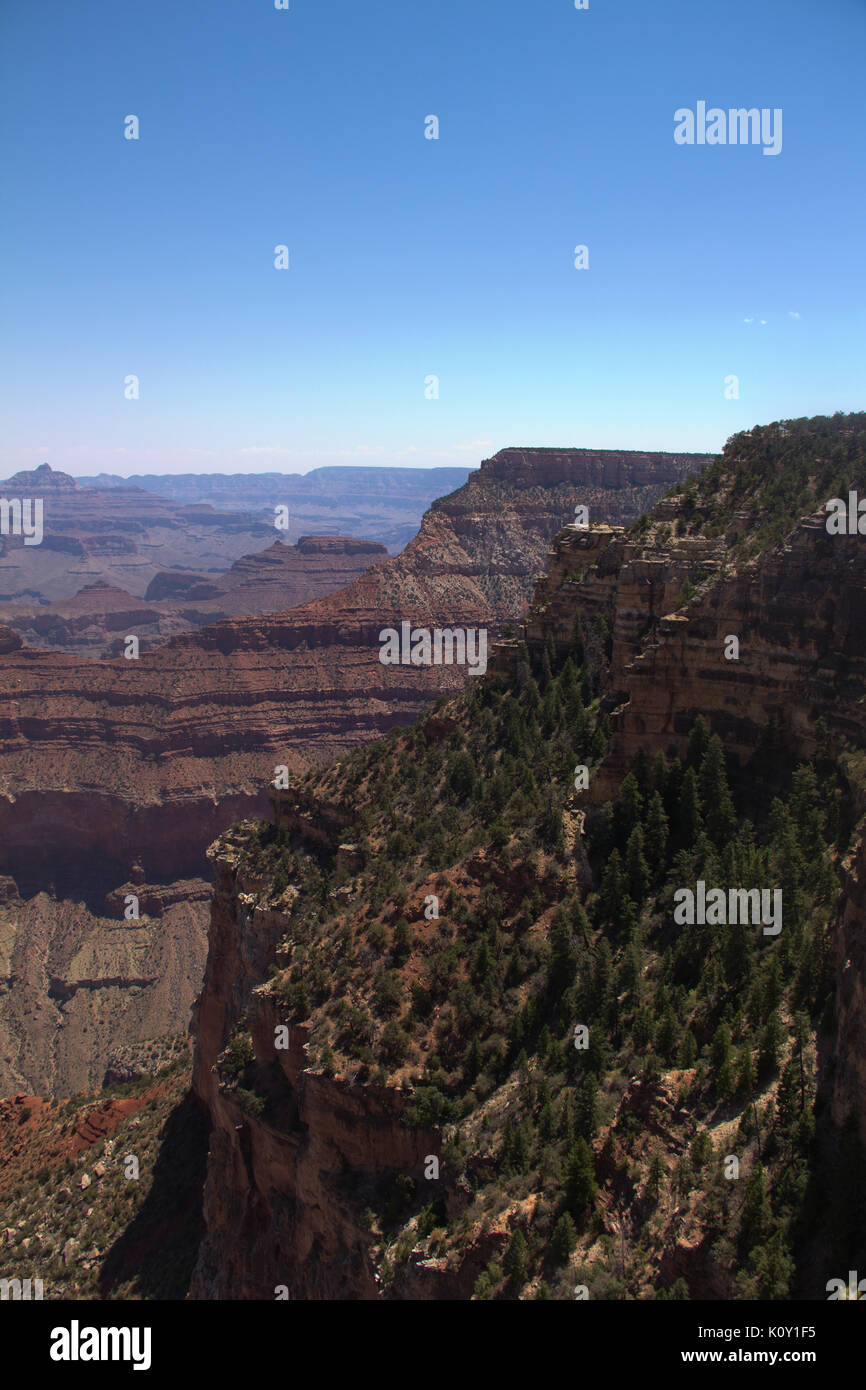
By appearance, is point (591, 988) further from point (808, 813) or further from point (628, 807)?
point (808, 813)

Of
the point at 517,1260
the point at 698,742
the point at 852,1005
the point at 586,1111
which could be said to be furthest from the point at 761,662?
the point at 517,1260

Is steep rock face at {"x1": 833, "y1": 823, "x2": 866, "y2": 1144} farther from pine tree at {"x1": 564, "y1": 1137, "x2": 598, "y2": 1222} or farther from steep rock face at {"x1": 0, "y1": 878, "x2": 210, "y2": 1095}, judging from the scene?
steep rock face at {"x1": 0, "y1": 878, "x2": 210, "y2": 1095}

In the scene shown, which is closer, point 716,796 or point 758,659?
point 716,796

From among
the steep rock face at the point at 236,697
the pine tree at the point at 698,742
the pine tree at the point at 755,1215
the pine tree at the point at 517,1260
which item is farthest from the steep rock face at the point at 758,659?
the steep rock face at the point at 236,697

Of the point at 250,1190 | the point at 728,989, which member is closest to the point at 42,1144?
the point at 250,1190

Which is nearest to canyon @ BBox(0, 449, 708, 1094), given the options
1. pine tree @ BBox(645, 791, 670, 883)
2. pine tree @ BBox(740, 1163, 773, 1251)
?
pine tree @ BBox(645, 791, 670, 883)

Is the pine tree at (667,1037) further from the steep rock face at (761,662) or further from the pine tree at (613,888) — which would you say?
the steep rock face at (761,662)

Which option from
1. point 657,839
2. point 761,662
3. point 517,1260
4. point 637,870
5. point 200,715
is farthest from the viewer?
point 200,715
